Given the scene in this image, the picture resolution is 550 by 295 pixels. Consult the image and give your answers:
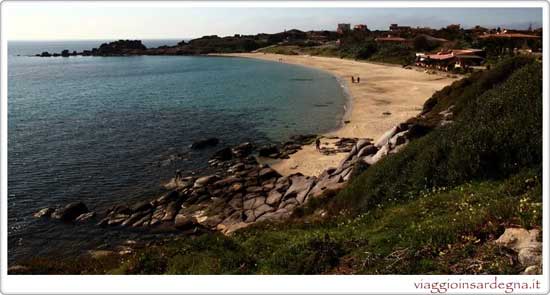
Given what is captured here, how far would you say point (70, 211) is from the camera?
86.9 ft

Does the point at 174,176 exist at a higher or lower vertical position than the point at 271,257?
lower

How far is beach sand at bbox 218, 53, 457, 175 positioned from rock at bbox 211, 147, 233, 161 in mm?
3638

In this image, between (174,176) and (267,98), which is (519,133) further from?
(267,98)

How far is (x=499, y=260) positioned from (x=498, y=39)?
302 feet

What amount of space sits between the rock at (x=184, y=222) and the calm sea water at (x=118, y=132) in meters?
2.07

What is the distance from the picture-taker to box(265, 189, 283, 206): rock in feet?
81.6

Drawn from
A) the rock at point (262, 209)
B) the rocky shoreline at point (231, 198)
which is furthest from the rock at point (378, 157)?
the rock at point (262, 209)

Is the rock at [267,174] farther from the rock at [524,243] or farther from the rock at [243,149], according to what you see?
the rock at [524,243]

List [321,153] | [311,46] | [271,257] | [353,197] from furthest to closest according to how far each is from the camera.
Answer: [311,46] < [321,153] < [353,197] < [271,257]

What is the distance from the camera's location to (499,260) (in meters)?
8.20

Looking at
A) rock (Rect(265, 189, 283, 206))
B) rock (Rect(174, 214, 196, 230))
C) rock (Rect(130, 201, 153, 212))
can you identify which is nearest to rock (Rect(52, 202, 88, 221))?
rock (Rect(130, 201, 153, 212))

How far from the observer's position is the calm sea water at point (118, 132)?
91.2ft

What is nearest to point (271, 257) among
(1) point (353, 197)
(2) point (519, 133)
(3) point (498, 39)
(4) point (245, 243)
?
(4) point (245, 243)

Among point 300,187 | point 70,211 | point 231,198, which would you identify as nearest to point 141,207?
point 70,211
